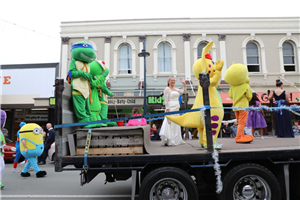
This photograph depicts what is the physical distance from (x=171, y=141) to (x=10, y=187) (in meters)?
4.46

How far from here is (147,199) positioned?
3096 millimetres

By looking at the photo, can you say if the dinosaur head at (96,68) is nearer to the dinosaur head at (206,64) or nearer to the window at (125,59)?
the dinosaur head at (206,64)

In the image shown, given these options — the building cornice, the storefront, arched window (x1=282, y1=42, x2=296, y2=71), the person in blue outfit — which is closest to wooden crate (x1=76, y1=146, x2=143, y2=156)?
the person in blue outfit

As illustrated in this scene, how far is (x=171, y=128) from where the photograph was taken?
5.51 metres

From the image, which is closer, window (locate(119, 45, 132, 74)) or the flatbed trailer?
the flatbed trailer

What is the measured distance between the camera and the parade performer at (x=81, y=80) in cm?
398

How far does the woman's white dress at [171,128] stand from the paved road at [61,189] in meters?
1.52

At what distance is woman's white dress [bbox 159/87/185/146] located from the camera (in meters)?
5.38

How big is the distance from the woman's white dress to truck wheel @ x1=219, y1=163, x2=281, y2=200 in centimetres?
217

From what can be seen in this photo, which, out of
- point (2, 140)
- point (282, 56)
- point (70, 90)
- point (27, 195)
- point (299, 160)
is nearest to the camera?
point (299, 160)

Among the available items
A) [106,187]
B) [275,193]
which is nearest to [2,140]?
[106,187]

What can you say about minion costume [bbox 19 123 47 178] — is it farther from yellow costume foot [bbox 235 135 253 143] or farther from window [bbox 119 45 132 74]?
window [bbox 119 45 132 74]

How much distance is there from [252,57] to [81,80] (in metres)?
14.5

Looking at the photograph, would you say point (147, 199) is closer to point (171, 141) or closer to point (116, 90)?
point (171, 141)
